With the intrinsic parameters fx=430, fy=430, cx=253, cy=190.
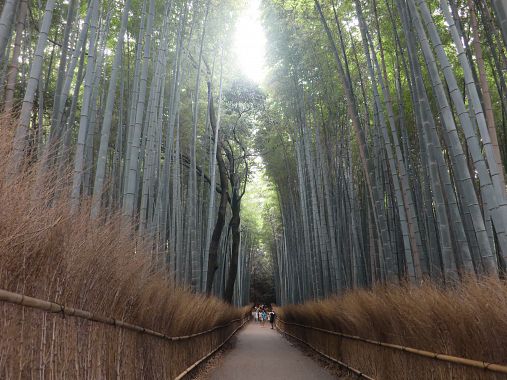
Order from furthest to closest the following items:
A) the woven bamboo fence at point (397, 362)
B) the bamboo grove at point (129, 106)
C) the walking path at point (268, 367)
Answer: the walking path at point (268, 367)
the bamboo grove at point (129, 106)
the woven bamboo fence at point (397, 362)

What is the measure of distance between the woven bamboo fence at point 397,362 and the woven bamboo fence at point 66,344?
1613 millimetres

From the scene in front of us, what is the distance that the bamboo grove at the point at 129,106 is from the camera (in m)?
2.58

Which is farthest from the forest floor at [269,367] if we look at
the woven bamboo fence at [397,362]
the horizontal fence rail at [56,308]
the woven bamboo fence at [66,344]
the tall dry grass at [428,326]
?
the horizontal fence rail at [56,308]

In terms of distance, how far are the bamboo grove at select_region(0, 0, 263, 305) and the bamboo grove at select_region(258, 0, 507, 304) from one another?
138cm

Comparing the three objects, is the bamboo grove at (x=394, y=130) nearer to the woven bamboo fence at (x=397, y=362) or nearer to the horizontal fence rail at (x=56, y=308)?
the woven bamboo fence at (x=397, y=362)

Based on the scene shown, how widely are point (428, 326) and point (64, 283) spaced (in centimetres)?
191

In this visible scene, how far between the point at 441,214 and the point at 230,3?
4.91 meters

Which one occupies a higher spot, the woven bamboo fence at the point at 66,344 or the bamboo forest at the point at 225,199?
the bamboo forest at the point at 225,199

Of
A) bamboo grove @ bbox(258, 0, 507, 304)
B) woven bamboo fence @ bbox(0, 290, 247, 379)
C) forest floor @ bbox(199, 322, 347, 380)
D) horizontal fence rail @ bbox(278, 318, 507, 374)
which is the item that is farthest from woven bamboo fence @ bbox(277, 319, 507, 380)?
woven bamboo fence @ bbox(0, 290, 247, 379)

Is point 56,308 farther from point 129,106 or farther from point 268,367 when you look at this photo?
point 268,367

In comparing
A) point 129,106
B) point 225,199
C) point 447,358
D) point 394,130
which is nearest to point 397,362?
point 447,358

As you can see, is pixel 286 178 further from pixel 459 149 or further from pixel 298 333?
pixel 459 149

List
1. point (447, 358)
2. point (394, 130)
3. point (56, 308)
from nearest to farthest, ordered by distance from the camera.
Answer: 1. point (56, 308)
2. point (447, 358)
3. point (394, 130)

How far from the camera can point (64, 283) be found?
59.2 inches
